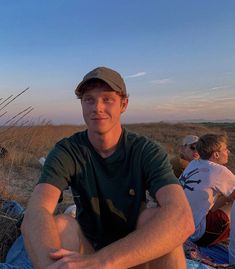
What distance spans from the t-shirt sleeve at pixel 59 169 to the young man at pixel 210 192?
172cm

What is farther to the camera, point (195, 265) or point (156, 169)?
point (195, 265)

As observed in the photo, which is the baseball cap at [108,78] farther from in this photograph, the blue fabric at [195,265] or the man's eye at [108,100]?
the blue fabric at [195,265]

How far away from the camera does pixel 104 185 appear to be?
2588 millimetres

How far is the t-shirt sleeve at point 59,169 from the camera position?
8.37 feet

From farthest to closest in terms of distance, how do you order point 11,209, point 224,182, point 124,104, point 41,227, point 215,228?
1. point 215,228
2. point 224,182
3. point 11,209
4. point 124,104
5. point 41,227

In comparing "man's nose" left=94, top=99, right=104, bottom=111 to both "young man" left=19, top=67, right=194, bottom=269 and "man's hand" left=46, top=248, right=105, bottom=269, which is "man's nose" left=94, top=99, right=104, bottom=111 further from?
"man's hand" left=46, top=248, right=105, bottom=269

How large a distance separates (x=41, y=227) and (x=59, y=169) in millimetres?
404

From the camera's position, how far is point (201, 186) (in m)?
3.99

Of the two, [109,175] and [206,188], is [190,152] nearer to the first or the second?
[206,188]

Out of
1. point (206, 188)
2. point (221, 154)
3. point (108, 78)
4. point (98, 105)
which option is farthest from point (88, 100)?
point (221, 154)

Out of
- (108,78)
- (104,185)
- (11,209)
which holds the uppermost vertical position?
(108,78)

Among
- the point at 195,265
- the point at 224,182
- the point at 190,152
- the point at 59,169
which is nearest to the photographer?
the point at 59,169

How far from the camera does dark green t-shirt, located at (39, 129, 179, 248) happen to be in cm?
257

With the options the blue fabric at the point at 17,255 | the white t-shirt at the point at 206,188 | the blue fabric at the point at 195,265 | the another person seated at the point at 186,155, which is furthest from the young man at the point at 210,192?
the blue fabric at the point at 17,255
